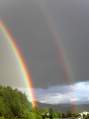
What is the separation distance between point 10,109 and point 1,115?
8008 mm

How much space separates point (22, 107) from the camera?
89.5 m

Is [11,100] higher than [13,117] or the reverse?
higher

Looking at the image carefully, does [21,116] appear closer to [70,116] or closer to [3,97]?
[3,97]

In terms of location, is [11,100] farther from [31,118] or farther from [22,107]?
[31,118]

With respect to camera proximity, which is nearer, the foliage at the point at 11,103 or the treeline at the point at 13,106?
the treeline at the point at 13,106

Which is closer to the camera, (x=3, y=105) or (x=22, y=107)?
(x=3, y=105)

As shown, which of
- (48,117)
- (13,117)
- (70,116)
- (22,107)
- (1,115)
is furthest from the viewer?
(70,116)

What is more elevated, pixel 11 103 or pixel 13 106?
pixel 11 103

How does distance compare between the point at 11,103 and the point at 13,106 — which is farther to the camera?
the point at 13,106

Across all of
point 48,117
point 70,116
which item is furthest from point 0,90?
point 70,116

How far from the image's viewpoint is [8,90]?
89.7 meters

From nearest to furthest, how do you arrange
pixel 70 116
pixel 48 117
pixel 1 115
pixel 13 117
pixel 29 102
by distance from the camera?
pixel 1 115
pixel 13 117
pixel 29 102
pixel 48 117
pixel 70 116

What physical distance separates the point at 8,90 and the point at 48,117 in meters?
30.7

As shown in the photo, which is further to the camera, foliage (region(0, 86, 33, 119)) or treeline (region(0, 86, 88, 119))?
foliage (region(0, 86, 33, 119))
